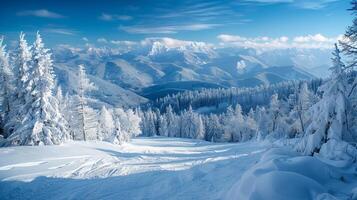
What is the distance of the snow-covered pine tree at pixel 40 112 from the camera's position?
2977 cm

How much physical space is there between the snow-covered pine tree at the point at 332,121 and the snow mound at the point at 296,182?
2576mm

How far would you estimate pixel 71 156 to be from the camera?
2559 cm

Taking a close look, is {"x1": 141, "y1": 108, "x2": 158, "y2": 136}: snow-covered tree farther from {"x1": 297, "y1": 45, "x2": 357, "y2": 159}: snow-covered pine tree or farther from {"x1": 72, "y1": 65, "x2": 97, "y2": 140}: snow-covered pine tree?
{"x1": 297, "y1": 45, "x2": 357, "y2": 159}: snow-covered pine tree

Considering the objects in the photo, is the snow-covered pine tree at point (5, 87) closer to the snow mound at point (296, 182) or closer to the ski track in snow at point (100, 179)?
the ski track in snow at point (100, 179)

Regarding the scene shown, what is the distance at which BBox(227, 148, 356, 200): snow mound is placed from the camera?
34.2 ft

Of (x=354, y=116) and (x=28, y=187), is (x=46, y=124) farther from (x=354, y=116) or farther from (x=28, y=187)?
(x=354, y=116)

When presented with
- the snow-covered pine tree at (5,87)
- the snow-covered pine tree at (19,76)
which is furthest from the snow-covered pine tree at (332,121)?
the snow-covered pine tree at (5,87)

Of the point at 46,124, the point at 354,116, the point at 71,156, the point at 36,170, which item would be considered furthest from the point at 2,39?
the point at 354,116

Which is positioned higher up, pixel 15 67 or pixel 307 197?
pixel 15 67

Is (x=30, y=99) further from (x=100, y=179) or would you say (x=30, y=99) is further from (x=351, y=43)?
(x=351, y=43)

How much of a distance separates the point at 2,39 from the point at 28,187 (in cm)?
3011

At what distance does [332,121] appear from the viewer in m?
16.9

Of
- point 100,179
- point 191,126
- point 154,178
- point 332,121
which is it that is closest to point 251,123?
point 191,126

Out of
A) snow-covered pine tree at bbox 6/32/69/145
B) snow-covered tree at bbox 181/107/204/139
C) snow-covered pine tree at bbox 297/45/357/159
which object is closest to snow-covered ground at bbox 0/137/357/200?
snow-covered pine tree at bbox 297/45/357/159
